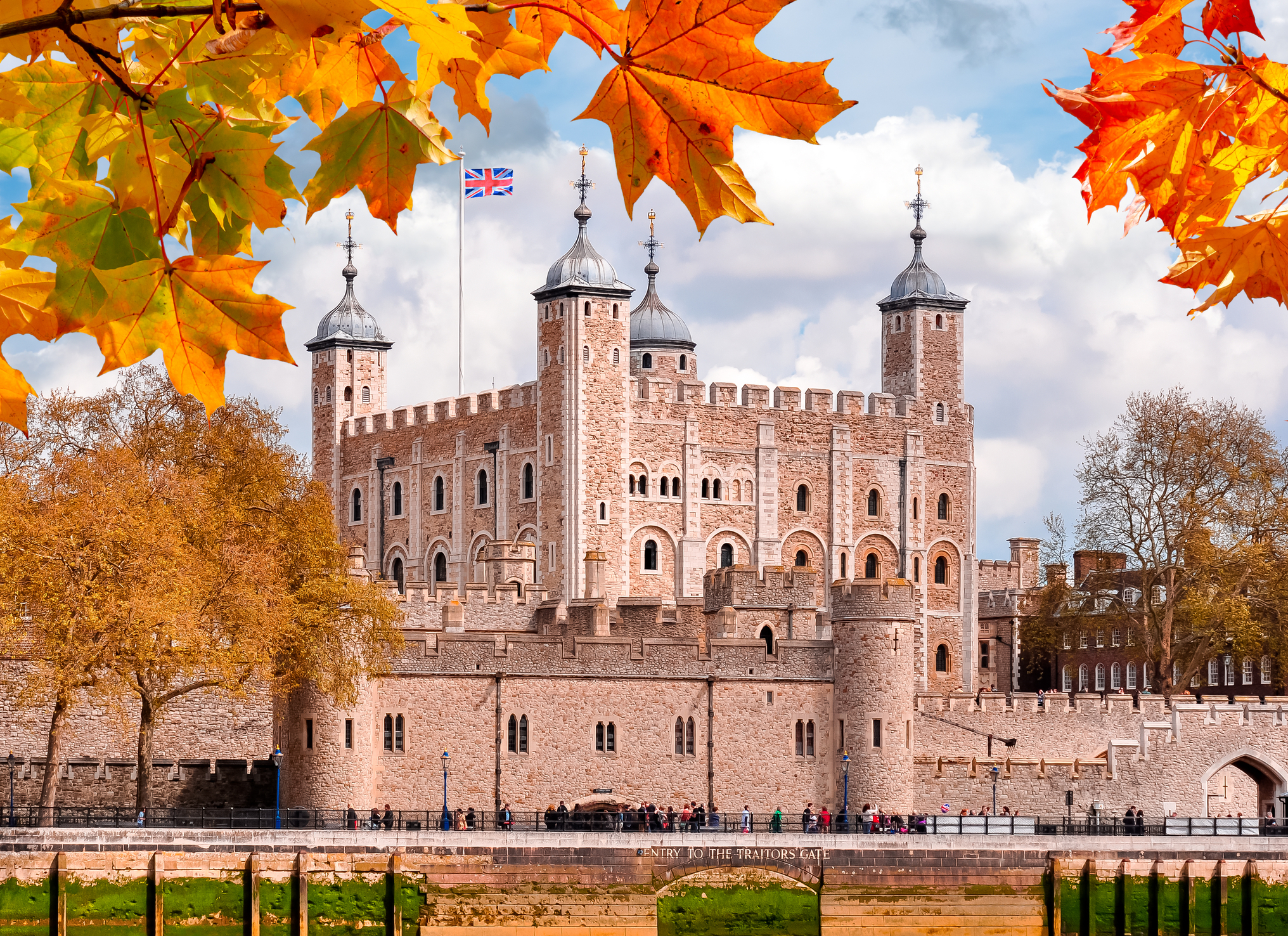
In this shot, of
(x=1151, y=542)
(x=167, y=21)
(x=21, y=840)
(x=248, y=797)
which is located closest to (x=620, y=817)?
(x=248, y=797)

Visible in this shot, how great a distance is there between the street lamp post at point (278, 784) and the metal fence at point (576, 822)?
0.22 feet

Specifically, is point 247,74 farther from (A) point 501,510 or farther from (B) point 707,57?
(A) point 501,510

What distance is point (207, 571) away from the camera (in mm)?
31125

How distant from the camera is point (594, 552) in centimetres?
4869

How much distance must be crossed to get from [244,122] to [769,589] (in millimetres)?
35626

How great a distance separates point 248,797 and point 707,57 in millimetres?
32162

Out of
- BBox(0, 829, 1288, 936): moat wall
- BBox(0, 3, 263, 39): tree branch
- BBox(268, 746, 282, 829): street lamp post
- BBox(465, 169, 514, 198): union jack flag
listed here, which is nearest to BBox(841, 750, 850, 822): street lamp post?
BBox(0, 829, 1288, 936): moat wall

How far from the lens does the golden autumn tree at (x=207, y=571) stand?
2920cm

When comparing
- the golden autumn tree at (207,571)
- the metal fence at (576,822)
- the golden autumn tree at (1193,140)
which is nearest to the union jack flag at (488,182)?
the golden autumn tree at (207,571)

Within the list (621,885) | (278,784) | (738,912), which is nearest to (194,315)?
(621,885)

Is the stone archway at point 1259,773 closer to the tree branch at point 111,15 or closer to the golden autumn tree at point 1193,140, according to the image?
the golden autumn tree at point 1193,140

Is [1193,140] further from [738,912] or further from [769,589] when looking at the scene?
[769,589]

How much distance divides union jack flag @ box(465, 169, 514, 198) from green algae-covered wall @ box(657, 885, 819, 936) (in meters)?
26.0

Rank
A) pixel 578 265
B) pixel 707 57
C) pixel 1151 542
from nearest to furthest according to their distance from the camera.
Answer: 1. pixel 707 57
2. pixel 1151 542
3. pixel 578 265
